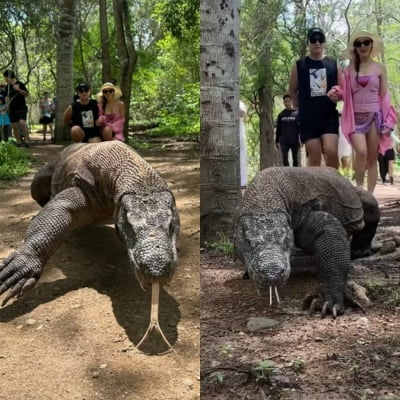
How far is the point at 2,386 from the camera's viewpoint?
930 millimetres

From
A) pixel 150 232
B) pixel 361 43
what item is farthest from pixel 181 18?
pixel 150 232

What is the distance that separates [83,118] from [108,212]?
122cm

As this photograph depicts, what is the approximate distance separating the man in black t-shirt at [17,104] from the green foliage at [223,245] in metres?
4.01

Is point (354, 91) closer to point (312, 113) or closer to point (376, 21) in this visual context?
point (312, 113)

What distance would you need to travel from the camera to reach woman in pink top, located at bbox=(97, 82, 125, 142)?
276 centimetres

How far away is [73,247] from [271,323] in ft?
4.25

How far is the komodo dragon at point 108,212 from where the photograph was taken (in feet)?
4.24

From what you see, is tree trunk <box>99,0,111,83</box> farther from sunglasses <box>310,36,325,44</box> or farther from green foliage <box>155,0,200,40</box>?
sunglasses <box>310,36,325,44</box>

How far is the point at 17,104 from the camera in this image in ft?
16.9

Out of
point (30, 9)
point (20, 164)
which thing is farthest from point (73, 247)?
point (30, 9)

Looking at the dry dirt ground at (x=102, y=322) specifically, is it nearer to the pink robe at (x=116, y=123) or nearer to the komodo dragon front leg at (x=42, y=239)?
the komodo dragon front leg at (x=42, y=239)

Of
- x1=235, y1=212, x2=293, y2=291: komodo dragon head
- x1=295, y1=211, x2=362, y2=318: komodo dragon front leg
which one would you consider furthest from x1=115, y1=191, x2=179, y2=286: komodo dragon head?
x1=295, y1=211, x2=362, y2=318: komodo dragon front leg

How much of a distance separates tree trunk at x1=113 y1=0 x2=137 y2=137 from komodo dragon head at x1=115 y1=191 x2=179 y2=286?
1.81 meters

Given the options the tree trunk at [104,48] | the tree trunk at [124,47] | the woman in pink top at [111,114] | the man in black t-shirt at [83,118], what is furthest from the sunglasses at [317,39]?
the tree trunk at [104,48]
